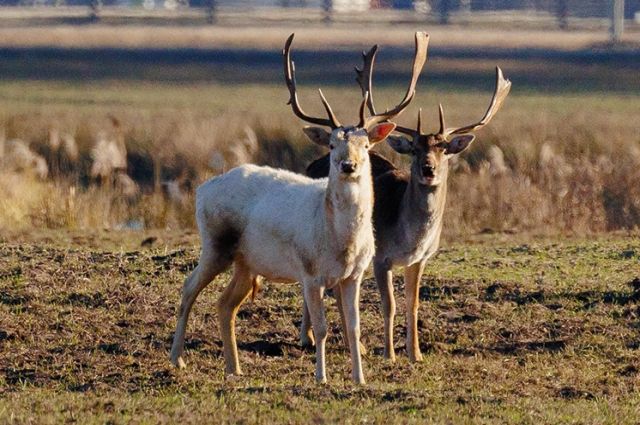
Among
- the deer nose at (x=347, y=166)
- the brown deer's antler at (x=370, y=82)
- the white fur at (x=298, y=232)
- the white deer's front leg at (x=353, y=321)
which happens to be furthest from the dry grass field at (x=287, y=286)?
the brown deer's antler at (x=370, y=82)

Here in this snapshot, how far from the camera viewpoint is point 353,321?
11.3 m

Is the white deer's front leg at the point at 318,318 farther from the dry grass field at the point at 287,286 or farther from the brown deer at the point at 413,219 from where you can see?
the brown deer at the point at 413,219

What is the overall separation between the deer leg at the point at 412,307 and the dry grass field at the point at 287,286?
4.6 inches

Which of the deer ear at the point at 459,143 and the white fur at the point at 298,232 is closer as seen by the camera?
the white fur at the point at 298,232

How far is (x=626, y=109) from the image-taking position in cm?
3591

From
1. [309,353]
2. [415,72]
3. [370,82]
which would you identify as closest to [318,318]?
[309,353]

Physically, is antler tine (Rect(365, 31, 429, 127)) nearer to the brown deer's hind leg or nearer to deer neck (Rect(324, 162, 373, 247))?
deer neck (Rect(324, 162, 373, 247))

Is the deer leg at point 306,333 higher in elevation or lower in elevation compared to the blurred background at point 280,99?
higher

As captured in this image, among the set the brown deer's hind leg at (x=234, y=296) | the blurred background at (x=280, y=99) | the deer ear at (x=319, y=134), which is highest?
the deer ear at (x=319, y=134)

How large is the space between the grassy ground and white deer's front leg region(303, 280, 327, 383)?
5.1 inches

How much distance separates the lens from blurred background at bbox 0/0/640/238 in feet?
71.3

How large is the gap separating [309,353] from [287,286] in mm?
2126

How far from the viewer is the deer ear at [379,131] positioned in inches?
442

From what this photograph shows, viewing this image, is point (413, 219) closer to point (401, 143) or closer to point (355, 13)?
point (401, 143)
